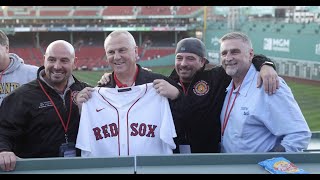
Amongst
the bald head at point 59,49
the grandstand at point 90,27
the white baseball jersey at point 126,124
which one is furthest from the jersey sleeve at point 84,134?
the grandstand at point 90,27

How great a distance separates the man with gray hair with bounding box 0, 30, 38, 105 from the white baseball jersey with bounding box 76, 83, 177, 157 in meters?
1.09

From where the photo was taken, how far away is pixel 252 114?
2.57 metres

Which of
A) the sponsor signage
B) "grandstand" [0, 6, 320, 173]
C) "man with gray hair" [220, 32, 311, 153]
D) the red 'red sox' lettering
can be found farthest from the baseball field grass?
the sponsor signage

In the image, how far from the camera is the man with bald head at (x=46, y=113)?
258 centimetres

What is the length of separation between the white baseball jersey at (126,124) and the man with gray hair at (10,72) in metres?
1.09

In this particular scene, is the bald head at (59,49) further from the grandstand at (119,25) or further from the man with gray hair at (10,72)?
the grandstand at (119,25)

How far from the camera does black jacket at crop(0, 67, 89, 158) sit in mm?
2586

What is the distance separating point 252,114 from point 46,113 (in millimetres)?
1411

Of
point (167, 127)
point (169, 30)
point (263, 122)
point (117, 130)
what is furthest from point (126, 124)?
point (169, 30)

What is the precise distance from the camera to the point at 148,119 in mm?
2582

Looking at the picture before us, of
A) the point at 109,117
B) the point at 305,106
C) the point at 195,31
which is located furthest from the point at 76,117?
the point at 195,31
